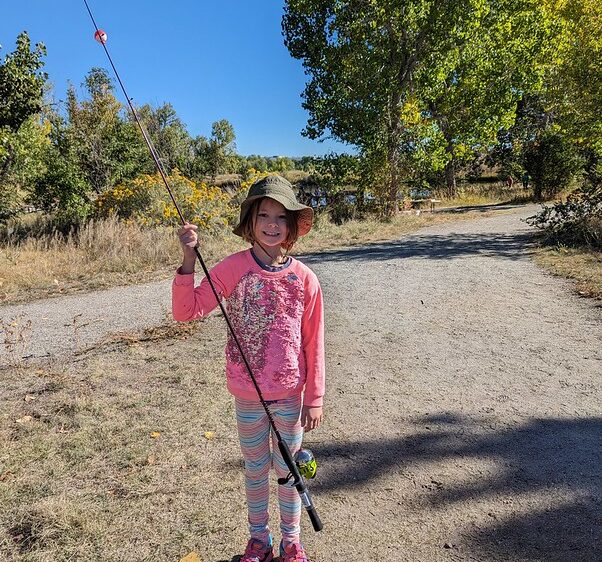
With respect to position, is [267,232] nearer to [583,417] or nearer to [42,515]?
[42,515]

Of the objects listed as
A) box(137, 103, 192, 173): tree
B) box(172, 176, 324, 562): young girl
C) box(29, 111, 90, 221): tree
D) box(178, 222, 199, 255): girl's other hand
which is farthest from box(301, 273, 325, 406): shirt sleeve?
box(137, 103, 192, 173): tree

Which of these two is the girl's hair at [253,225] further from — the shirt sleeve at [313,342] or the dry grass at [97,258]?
the dry grass at [97,258]

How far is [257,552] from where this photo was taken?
2.23 m

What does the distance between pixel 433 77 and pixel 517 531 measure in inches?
618

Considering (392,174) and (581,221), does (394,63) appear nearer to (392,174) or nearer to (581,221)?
(392,174)

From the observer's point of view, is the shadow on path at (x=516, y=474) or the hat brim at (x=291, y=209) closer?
the hat brim at (x=291, y=209)

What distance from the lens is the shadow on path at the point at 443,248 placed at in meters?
9.85

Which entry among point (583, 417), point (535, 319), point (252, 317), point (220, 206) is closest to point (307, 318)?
point (252, 317)

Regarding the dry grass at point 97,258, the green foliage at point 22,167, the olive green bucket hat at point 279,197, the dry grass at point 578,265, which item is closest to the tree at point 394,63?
the dry grass at point 97,258

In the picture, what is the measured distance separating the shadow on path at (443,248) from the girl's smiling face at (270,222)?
771 centimetres

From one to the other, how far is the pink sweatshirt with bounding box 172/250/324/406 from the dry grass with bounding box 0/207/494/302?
713 cm

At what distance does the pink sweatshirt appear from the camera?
2.06 m

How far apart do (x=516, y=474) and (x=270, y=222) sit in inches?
87.0

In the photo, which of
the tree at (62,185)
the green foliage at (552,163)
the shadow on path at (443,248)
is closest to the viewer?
the shadow on path at (443,248)
